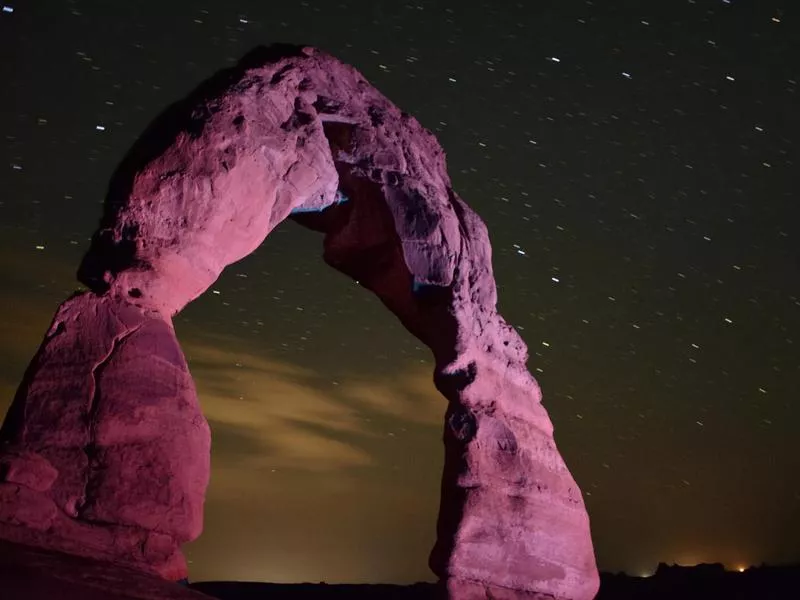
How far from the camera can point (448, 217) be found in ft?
31.8

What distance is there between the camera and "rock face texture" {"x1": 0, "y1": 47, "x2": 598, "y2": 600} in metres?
6.39

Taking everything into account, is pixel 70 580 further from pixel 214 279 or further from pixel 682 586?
pixel 682 586

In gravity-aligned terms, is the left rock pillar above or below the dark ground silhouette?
above

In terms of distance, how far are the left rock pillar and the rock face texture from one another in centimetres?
1

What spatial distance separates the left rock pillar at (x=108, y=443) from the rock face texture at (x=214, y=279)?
0.01m

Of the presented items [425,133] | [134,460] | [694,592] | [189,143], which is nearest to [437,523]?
[134,460]

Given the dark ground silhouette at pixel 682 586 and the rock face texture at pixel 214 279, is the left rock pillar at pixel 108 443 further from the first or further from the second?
the dark ground silhouette at pixel 682 586

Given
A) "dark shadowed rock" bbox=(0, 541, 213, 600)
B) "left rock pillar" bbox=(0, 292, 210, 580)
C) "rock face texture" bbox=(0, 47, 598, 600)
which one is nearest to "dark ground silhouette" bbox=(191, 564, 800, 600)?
"rock face texture" bbox=(0, 47, 598, 600)

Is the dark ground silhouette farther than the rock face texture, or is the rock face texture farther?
the dark ground silhouette

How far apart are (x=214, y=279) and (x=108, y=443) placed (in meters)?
2.11

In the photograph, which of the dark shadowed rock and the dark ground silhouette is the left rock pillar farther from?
the dark ground silhouette

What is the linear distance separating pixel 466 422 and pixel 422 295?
5.65 ft

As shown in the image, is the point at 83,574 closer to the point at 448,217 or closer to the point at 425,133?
the point at 448,217

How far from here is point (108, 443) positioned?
645 cm
